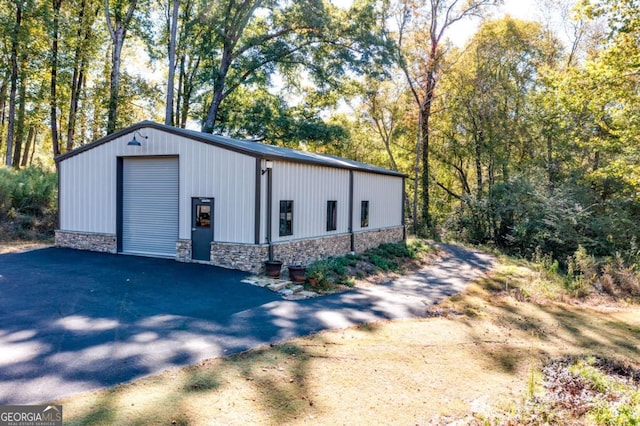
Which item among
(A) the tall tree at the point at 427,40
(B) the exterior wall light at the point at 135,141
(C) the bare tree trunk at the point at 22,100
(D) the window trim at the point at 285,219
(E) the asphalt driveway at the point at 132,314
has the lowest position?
(E) the asphalt driveway at the point at 132,314

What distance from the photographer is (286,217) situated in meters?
11.6

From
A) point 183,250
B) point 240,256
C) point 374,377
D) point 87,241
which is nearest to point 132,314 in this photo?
point 240,256

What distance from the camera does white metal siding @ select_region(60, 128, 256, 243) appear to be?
10.7 meters

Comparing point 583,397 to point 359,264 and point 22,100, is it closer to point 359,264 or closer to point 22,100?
point 359,264

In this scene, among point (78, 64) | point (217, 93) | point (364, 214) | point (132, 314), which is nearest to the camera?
point (132, 314)

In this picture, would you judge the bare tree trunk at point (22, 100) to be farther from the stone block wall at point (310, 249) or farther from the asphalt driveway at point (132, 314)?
the stone block wall at point (310, 249)

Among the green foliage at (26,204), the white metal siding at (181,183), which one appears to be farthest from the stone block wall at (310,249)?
the green foliage at (26,204)

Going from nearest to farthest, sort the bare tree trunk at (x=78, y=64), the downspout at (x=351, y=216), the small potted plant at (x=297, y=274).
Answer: the small potted plant at (x=297, y=274) < the downspout at (x=351, y=216) < the bare tree trunk at (x=78, y=64)

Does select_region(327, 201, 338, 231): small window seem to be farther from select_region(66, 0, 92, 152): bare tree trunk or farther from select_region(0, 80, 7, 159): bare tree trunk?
select_region(0, 80, 7, 159): bare tree trunk

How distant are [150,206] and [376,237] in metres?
8.93

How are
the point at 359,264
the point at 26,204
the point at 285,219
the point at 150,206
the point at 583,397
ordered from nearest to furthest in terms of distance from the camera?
1. the point at 583,397
2. the point at 285,219
3. the point at 150,206
4. the point at 359,264
5. the point at 26,204

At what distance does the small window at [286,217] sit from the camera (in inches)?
450

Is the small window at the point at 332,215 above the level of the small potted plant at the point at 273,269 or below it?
above

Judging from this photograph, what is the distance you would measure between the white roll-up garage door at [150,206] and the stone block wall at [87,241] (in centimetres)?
39
